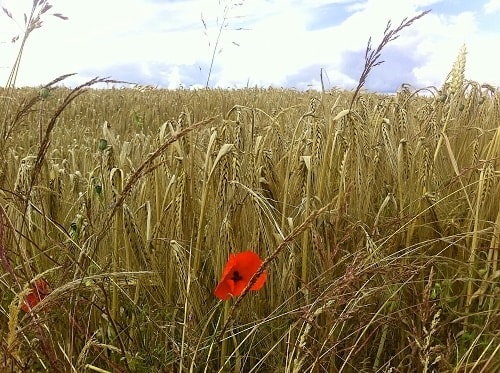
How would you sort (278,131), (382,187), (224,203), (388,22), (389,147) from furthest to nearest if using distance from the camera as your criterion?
(278,131) → (382,187) → (389,147) → (224,203) → (388,22)

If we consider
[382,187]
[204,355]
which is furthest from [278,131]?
[204,355]

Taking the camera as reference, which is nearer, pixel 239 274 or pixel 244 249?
pixel 239 274

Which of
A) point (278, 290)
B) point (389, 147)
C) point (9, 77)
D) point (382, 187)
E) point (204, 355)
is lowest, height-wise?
point (204, 355)

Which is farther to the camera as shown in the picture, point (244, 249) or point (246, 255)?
point (244, 249)

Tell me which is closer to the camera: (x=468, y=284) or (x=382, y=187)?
(x=468, y=284)

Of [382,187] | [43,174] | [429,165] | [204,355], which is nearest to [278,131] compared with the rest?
[382,187]

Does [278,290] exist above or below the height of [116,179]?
below

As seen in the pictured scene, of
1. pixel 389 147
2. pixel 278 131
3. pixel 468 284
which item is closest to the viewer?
pixel 468 284

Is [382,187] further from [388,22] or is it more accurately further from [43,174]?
[43,174]

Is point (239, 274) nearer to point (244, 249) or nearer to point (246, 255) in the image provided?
point (246, 255)

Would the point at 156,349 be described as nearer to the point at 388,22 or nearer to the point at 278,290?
the point at 278,290

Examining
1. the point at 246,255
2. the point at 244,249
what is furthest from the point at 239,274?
the point at 244,249

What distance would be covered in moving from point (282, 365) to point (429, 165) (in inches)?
30.0

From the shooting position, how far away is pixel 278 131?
2.03 m
